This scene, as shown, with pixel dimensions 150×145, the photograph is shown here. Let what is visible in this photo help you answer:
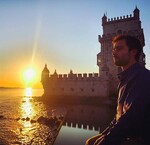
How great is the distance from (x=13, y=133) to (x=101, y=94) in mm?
21122

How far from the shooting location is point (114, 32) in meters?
34.6

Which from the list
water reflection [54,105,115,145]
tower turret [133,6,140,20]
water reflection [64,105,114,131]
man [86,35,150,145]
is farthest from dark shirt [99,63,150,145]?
tower turret [133,6,140,20]

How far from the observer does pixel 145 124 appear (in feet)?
6.07

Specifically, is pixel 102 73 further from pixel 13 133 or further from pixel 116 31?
pixel 13 133

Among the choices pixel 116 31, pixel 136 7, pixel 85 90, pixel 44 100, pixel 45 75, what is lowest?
pixel 44 100

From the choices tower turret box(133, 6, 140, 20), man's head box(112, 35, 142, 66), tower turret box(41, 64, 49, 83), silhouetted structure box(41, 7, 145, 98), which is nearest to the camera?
man's head box(112, 35, 142, 66)

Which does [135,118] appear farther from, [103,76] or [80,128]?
[103,76]

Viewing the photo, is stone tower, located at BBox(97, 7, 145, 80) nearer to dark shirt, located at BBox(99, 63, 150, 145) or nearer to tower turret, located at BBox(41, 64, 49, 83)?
tower turret, located at BBox(41, 64, 49, 83)

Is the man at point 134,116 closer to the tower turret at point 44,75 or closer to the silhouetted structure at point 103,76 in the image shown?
the silhouetted structure at point 103,76

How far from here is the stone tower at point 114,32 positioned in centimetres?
3230

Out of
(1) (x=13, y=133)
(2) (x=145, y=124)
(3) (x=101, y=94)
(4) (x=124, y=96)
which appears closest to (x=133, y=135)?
(2) (x=145, y=124)

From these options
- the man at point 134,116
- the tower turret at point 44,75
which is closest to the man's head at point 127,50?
the man at point 134,116

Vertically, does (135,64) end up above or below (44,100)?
above

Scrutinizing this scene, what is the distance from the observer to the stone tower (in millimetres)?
32303
